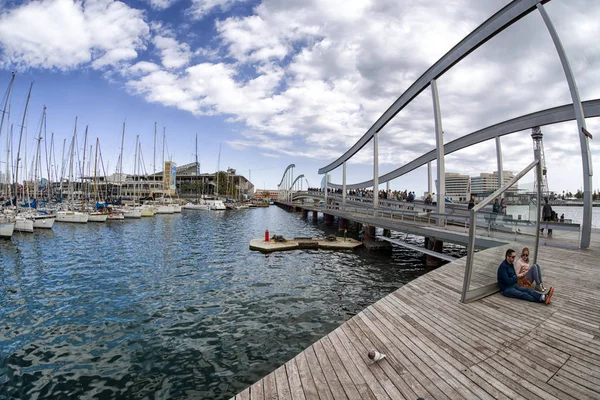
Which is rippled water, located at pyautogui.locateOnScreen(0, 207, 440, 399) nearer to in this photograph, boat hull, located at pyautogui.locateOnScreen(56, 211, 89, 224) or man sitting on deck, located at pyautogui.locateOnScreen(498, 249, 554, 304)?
man sitting on deck, located at pyautogui.locateOnScreen(498, 249, 554, 304)

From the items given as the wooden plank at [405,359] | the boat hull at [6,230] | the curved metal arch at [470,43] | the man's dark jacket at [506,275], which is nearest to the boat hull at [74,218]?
the boat hull at [6,230]

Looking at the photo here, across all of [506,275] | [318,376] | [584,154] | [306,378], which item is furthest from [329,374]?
[584,154]

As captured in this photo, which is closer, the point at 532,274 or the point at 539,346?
the point at 539,346

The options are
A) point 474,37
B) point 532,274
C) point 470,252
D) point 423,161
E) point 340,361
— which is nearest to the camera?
point 340,361

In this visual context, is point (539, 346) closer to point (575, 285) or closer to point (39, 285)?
point (575, 285)

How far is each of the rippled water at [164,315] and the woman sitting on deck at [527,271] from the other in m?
5.40

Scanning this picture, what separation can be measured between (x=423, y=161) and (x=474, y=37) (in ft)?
77.6

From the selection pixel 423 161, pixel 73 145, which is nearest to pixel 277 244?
pixel 423 161

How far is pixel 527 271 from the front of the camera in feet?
24.7

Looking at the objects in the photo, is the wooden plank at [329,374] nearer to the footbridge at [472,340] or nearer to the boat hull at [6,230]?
the footbridge at [472,340]

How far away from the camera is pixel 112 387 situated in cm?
629

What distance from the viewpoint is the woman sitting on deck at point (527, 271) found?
714cm

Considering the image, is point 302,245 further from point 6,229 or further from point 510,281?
point 6,229

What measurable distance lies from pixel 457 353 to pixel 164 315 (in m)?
9.25
